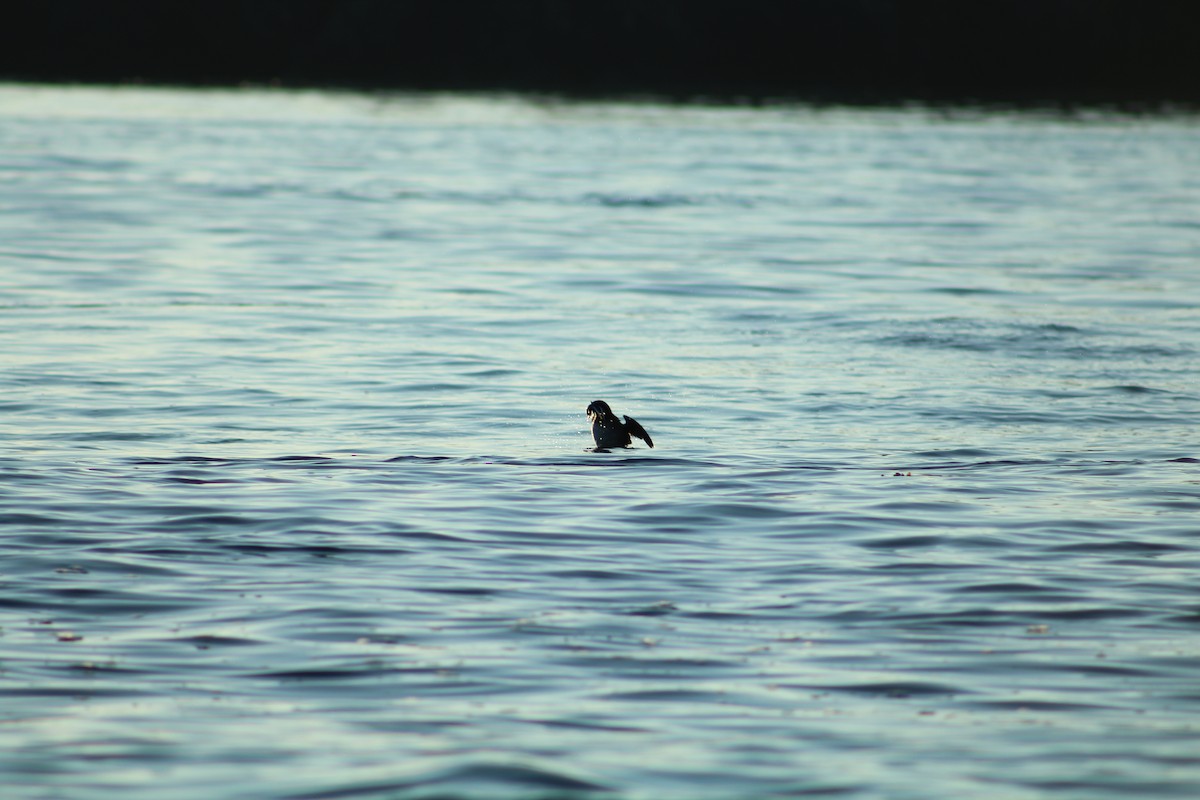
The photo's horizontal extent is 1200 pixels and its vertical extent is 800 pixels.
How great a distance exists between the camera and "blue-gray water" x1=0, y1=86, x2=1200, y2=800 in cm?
718

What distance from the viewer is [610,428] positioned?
43.8 ft

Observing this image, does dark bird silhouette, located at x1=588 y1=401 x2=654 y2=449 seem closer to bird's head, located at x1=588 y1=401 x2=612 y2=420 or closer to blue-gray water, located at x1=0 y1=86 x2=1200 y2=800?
bird's head, located at x1=588 y1=401 x2=612 y2=420

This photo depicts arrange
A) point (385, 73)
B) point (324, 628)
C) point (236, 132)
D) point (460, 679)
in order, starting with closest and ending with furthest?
point (460, 679) → point (324, 628) → point (236, 132) → point (385, 73)

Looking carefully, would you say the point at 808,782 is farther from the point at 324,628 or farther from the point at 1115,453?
the point at 1115,453

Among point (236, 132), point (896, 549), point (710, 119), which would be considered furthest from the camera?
point (710, 119)

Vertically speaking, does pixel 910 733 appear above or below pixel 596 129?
below

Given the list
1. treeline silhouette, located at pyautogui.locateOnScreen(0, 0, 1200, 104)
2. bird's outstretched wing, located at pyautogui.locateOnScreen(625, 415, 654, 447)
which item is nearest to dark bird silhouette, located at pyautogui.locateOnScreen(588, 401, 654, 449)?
bird's outstretched wing, located at pyautogui.locateOnScreen(625, 415, 654, 447)

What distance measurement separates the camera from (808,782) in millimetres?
6789

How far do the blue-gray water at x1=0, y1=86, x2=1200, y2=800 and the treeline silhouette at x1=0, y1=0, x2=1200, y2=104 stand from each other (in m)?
63.8

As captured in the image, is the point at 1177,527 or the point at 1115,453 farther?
the point at 1115,453

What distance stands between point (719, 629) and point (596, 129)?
1841 inches

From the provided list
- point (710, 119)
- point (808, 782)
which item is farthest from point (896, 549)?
point (710, 119)

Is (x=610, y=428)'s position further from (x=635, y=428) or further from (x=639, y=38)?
(x=639, y=38)

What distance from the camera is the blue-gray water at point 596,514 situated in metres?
7.18
